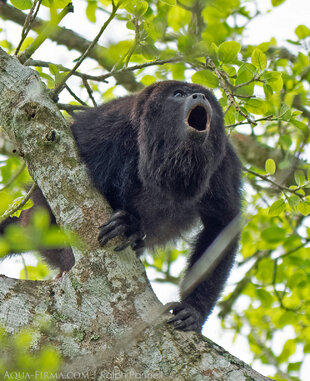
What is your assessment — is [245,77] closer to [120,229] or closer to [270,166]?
[270,166]

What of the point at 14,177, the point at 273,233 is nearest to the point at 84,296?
the point at 14,177

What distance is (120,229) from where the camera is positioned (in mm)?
2158

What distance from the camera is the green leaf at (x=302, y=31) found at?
139 inches

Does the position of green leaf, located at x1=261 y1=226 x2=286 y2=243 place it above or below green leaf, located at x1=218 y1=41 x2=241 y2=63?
below

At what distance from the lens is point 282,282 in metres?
4.51

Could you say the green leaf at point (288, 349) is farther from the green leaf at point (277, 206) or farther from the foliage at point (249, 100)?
the green leaf at point (277, 206)

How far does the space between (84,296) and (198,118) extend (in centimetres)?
135

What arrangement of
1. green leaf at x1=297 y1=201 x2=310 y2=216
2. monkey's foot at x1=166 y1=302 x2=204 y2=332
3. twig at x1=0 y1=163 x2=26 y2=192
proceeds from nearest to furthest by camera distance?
monkey's foot at x1=166 y1=302 x2=204 y2=332 → green leaf at x1=297 y1=201 x2=310 y2=216 → twig at x1=0 y1=163 x2=26 y2=192

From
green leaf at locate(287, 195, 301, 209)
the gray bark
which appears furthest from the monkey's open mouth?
the gray bark

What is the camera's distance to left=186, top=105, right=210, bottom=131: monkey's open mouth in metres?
2.79

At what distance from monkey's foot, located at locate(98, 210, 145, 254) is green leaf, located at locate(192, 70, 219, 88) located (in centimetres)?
76

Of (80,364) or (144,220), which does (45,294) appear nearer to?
(80,364)

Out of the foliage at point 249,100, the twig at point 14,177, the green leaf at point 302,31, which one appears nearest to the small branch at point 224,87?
the foliage at point 249,100

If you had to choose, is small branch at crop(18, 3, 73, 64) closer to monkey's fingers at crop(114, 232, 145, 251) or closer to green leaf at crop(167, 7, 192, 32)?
green leaf at crop(167, 7, 192, 32)
